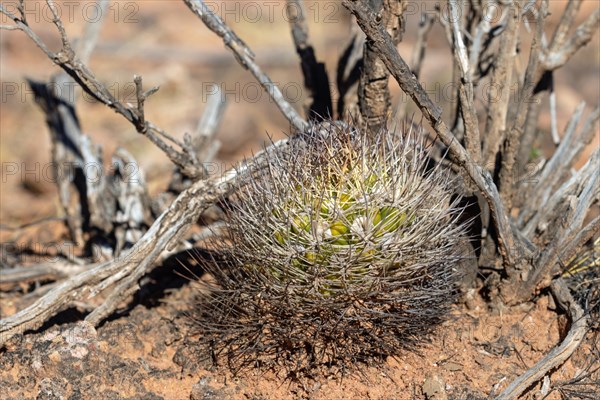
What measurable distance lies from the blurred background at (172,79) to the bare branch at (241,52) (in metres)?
2.09

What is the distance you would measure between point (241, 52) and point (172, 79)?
6.21 metres

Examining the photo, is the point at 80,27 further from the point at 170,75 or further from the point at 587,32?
the point at 587,32

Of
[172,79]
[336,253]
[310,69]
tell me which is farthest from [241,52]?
[172,79]

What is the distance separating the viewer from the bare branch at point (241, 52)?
11.7 ft

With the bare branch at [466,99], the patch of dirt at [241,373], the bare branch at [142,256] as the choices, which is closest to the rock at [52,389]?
the patch of dirt at [241,373]

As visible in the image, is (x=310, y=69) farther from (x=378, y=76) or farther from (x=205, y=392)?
(x=205, y=392)

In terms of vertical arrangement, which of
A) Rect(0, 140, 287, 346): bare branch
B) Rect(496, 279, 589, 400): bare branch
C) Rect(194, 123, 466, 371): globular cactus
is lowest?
Rect(496, 279, 589, 400): bare branch

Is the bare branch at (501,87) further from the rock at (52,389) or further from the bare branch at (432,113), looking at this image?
the rock at (52,389)

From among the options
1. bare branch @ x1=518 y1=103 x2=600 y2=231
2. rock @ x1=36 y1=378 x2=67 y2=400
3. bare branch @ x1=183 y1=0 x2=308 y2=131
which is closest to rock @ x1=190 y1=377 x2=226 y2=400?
rock @ x1=36 y1=378 x2=67 y2=400

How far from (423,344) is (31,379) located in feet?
5.39

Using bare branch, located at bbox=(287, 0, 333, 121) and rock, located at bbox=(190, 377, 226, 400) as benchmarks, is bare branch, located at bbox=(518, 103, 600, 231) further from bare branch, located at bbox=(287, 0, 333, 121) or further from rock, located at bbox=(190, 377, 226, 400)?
rock, located at bbox=(190, 377, 226, 400)

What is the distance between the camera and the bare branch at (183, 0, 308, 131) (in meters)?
3.57

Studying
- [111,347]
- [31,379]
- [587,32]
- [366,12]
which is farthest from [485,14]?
[31,379]

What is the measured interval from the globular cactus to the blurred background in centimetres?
268
